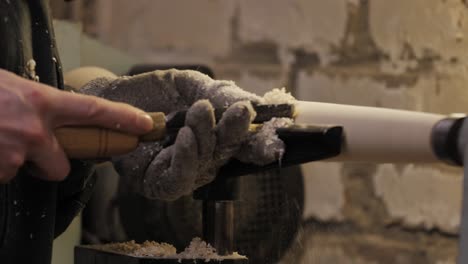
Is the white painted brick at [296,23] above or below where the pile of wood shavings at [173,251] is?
above

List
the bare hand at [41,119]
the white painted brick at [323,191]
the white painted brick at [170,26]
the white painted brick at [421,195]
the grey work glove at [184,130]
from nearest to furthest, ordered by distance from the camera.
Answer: the bare hand at [41,119], the grey work glove at [184,130], the white painted brick at [421,195], the white painted brick at [323,191], the white painted brick at [170,26]

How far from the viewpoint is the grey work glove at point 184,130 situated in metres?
0.77

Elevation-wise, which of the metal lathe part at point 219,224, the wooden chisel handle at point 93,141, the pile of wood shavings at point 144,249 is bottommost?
the pile of wood shavings at point 144,249

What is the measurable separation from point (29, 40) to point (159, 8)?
103cm

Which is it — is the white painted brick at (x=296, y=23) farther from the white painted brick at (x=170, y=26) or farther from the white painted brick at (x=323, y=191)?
the white painted brick at (x=323, y=191)

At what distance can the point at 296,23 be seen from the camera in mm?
1698

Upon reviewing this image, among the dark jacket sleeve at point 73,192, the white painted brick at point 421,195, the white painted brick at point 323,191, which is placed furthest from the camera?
the white painted brick at point 323,191

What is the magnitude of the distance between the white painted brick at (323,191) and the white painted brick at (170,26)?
1.17 ft

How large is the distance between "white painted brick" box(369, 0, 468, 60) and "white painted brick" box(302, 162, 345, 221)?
0.88ft

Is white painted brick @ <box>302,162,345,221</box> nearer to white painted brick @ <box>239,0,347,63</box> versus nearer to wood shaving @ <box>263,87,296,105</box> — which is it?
white painted brick @ <box>239,0,347,63</box>

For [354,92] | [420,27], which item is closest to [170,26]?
[354,92]

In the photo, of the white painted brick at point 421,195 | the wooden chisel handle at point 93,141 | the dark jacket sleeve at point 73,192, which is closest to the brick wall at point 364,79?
the white painted brick at point 421,195

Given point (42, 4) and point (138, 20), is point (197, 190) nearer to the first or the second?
point (42, 4)

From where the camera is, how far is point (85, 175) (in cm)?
98
